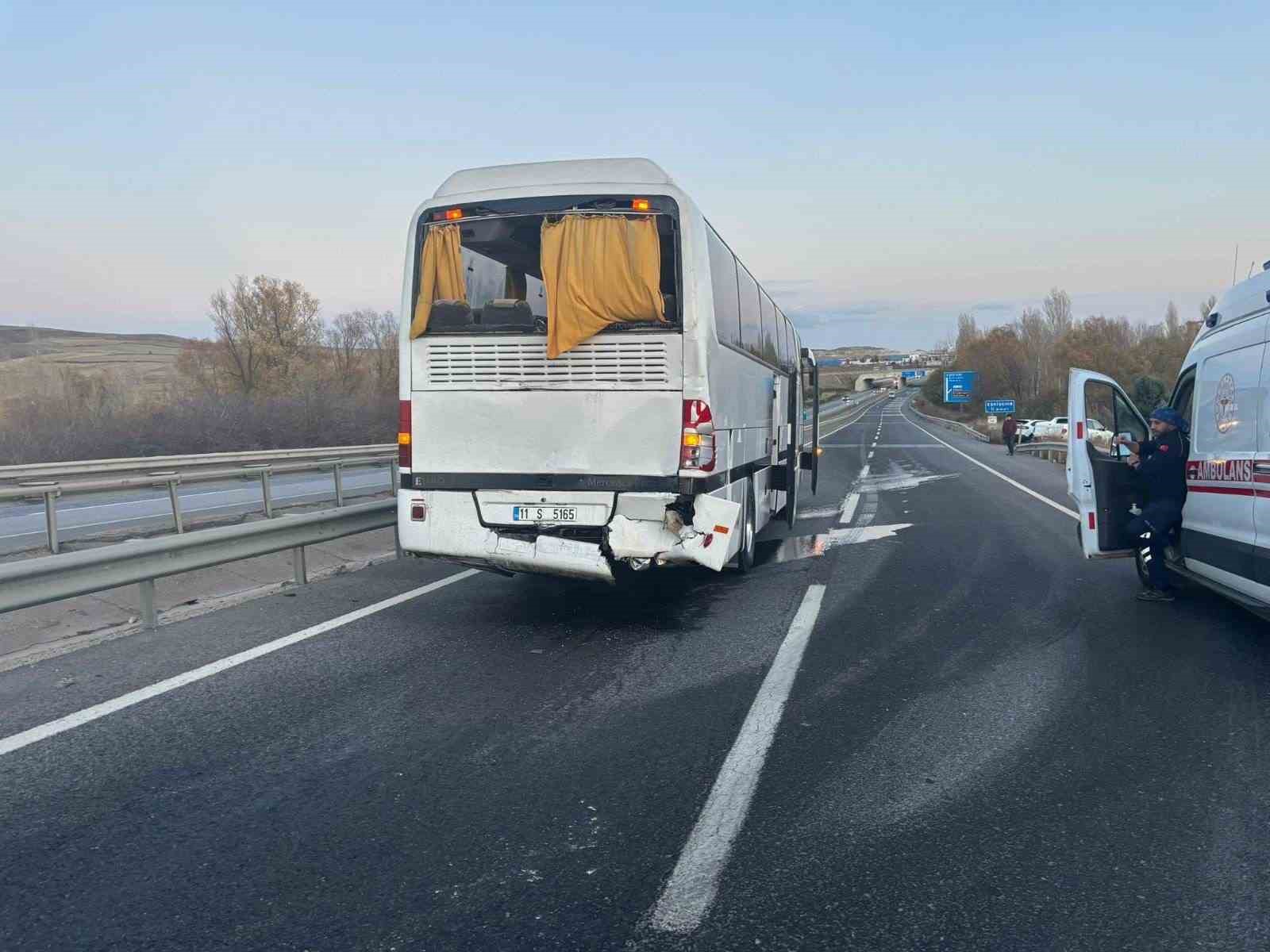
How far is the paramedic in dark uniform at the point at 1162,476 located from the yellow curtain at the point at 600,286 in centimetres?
408

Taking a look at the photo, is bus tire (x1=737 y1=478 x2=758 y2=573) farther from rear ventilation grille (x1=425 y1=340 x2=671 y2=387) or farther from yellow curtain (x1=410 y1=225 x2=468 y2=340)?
yellow curtain (x1=410 y1=225 x2=468 y2=340)

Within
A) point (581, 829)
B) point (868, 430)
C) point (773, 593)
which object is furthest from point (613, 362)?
point (868, 430)

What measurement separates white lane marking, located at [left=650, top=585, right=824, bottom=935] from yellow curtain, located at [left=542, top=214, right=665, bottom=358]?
2.72 meters

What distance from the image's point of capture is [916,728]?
204 inches

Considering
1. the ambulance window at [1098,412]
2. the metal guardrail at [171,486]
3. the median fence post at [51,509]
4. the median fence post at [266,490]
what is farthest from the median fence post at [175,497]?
the ambulance window at [1098,412]

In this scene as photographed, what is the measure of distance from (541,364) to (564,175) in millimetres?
1449

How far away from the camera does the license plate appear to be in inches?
298

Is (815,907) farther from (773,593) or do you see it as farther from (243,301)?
(243,301)

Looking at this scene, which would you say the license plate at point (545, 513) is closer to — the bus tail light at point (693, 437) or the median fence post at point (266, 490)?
the bus tail light at point (693, 437)

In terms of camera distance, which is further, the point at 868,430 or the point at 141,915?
the point at 868,430

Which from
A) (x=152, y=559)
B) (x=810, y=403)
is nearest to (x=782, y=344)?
(x=810, y=403)

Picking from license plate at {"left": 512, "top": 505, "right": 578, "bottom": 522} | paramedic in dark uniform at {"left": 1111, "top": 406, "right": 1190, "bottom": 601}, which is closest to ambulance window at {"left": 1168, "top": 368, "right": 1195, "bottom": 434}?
paramedic in dark uniform at {"left": 1111, "top": 406, "right": 1190, "bottom": 601}

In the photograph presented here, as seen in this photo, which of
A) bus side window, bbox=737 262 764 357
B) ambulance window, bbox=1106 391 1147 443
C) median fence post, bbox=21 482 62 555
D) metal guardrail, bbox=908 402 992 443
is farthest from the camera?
metal guardrail, bbox=908 402 992 443

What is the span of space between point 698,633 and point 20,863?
470cm
